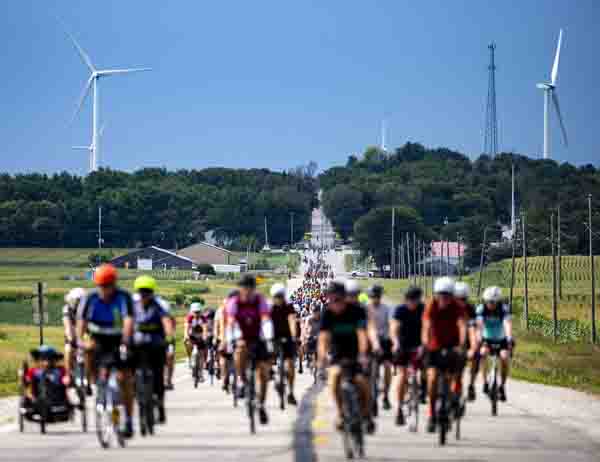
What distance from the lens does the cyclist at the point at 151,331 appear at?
1527 cm

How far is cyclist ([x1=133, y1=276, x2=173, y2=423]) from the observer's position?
50.1 ft

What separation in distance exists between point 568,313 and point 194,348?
138ft

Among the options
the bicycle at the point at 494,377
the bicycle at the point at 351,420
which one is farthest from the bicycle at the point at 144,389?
the bicycle at the point at 494,377

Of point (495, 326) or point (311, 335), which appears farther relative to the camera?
point (311, 335)

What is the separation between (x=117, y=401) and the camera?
14680 mm

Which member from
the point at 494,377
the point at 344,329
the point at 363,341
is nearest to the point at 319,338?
the point at 344,329

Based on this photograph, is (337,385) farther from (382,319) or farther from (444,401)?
(382,319)

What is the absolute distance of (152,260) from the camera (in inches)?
7062

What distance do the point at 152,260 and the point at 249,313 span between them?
16376cm

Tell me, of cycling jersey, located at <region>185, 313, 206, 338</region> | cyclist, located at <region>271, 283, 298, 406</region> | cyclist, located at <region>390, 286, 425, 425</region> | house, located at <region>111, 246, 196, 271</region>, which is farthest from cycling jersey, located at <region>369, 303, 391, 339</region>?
house, located at <region>111, 246, 196, 271</region>

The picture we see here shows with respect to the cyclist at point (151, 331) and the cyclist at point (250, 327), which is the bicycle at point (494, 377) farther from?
the cyclist at point (151, 331)

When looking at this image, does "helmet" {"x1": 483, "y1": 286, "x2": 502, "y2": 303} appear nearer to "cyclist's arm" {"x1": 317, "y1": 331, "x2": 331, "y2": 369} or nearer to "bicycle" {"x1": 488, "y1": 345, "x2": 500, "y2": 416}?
"bicycle" {"x1": 488, "y1": 345, "x2": 500, "y2": 416}

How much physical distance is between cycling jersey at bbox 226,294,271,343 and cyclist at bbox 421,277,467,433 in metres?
2.24

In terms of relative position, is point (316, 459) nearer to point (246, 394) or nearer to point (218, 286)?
point (246, 394)
